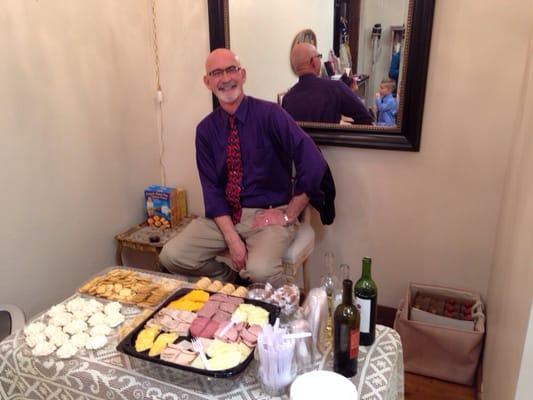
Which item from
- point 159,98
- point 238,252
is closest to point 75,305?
point 238,252

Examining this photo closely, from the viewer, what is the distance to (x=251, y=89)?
2.37 metres

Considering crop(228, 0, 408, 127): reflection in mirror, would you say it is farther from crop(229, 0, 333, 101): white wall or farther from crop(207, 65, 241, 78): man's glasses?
crop(207, 65, 241, 78): man's glasses

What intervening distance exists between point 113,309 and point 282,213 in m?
0.95

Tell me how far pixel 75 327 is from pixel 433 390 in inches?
58.5

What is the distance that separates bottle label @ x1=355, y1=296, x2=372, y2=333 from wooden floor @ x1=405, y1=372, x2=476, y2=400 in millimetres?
863

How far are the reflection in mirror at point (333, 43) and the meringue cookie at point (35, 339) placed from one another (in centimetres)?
154

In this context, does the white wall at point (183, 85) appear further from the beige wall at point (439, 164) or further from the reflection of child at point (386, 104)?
the reflection of child at point (386, 104)

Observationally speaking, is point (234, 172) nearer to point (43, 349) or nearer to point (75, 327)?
point (75, 327)

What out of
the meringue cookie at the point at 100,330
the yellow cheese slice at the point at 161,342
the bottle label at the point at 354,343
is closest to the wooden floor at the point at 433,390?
the bottle label at the point at 354,343

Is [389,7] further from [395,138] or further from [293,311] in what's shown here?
[293,311]

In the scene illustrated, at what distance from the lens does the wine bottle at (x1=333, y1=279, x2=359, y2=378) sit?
1073mm

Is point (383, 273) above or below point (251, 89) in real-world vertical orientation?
below

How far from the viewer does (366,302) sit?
117 centimetres

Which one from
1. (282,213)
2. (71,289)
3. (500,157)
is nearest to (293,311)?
(282,213)
